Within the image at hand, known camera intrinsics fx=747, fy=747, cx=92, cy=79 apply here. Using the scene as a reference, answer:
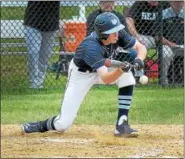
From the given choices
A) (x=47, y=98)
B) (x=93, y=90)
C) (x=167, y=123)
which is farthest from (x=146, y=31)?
(x=167, y=123)

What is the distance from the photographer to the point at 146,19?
442 inches

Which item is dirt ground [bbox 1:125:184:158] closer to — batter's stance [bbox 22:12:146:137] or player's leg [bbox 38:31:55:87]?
batter's stance [bbox 22:12:146:137]

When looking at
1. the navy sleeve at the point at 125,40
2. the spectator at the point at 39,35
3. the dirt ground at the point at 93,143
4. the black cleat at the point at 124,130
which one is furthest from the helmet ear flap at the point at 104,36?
the spectator at the point at 39,35

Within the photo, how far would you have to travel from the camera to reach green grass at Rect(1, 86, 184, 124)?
9.05 meters

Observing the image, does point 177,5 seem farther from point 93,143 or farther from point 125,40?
point 93,143

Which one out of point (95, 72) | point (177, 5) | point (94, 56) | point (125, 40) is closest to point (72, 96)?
point (95, 72)

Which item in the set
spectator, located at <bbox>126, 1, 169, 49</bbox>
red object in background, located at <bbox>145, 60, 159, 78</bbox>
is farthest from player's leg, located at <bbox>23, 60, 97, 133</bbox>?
spectator, located at <bbox>126, 1, 169, 49</bbox>

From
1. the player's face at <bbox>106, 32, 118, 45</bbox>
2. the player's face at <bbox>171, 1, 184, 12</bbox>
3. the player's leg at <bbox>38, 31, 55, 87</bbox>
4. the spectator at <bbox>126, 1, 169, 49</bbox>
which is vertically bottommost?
the player's leg at <bbox>38, 31, 55, 87</bbox>

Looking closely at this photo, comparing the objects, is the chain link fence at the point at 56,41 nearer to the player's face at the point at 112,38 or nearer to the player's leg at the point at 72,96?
the player's leg at the point at 72,96

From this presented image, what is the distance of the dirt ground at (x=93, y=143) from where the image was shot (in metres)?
6.61

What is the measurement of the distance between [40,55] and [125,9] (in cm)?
150

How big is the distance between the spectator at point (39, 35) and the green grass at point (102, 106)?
1.40 ft

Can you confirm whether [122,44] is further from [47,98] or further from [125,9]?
[125,9]

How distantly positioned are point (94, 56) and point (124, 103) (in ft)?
2.21
